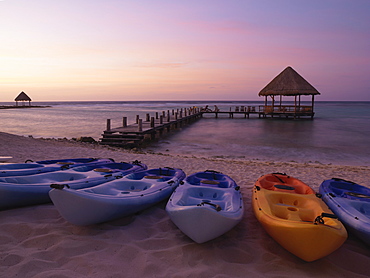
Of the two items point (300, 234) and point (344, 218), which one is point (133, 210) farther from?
point (344, 218)

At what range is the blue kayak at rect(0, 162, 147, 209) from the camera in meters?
3.50

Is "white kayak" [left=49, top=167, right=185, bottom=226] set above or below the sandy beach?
above

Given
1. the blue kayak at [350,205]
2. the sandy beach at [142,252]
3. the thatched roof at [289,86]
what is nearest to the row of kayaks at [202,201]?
the blue kayak at [350,205]

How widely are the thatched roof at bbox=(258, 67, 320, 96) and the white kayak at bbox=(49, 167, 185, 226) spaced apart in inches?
974

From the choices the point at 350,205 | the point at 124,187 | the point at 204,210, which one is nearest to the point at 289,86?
the point at 350,205

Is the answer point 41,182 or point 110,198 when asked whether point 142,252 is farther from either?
point 41,182

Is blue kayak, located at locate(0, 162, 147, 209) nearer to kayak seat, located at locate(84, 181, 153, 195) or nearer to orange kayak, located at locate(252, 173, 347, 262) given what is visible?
kayak seat, located at locate(84, 181, 153, 195)

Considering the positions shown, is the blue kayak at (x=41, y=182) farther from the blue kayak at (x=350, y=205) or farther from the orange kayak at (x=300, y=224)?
the blue kayak at (x=350, y=205)

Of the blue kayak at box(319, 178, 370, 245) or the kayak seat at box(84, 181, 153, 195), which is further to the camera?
the kayak seat at box(84, 181, 153, 195)

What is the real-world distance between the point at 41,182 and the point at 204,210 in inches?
116

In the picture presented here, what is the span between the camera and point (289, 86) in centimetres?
2638

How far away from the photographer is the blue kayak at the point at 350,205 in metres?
2.80

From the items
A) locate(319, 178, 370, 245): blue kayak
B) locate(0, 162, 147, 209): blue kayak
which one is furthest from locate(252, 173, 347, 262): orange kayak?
locate(0, 162, 147, 209): blue kayak

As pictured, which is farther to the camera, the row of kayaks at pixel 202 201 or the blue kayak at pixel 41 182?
the blue kayak at pixel 41 182
